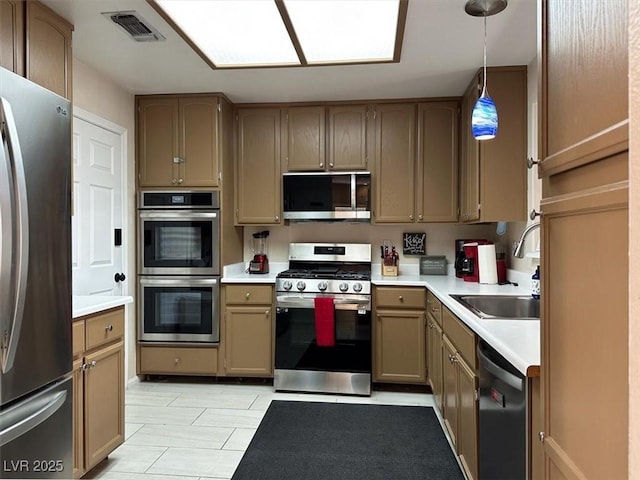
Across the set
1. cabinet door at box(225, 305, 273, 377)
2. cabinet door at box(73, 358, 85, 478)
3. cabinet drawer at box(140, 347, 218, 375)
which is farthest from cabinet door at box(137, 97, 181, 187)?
cabinet door at box(73, 358, 85, 478)

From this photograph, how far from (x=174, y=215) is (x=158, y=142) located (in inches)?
25.5

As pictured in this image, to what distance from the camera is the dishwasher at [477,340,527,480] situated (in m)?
1.23

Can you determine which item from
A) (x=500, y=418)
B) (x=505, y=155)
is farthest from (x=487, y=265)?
(x=500, y=418)

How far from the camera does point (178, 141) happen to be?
11.2ft

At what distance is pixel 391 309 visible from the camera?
3.22 metres

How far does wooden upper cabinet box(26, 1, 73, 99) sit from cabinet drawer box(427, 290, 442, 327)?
8.29ft

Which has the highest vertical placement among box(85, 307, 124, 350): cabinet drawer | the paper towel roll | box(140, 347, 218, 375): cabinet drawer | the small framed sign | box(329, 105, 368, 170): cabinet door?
box(329, 105, 368, 170): cabinet door

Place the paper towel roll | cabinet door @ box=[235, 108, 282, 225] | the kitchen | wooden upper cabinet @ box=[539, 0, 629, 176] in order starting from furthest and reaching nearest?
1. cabinet door @ box=[235, 108, 282, 225]
2. the paper towel roll
3. the kitchen
4. wooden upper cabinet @ box=[539, 0, 629, 176]

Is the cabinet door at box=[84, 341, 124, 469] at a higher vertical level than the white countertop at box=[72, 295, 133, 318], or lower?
lower

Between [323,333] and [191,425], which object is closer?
[191,425]

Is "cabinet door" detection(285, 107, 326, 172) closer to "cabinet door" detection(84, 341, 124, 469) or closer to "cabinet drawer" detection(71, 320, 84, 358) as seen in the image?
"cabinet door" detection(84, 341, 124, 469)

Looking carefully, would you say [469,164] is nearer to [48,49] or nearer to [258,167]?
[258,167]

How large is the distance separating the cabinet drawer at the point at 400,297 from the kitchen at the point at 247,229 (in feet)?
2.16

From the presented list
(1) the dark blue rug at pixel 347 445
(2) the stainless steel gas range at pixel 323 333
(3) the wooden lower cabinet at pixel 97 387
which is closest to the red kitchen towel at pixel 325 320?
(2) the stainless steel gas range at pixel 323 333
